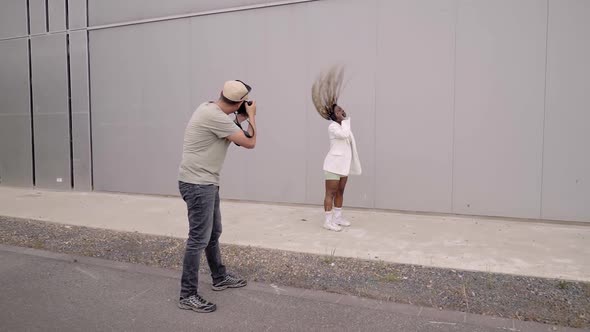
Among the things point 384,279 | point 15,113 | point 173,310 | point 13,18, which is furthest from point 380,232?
point 13,18

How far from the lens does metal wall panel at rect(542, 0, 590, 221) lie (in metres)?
6.46

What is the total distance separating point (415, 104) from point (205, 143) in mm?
4039

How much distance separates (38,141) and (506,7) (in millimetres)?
9306

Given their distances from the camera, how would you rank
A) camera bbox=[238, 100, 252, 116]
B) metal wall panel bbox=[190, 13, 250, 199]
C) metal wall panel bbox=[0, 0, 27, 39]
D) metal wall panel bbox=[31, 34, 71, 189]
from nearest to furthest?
1. camera bbox=[238, 100, 252, 116]
2. metal wall panel bbox=[190, 13, 250, 199]
3. metal wall panel bbox=[31, 34, 71, 189]
4. metal wall panel bbox=[0, 0, 27, 39]

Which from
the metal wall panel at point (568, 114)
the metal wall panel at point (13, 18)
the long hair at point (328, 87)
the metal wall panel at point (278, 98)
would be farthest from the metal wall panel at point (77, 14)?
the metal wall panel at point (568, 114)

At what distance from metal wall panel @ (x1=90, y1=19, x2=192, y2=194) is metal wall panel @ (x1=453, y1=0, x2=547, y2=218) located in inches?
187

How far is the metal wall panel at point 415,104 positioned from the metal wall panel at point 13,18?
7.78m

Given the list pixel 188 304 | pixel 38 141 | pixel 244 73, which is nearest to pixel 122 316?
pixel 188 304

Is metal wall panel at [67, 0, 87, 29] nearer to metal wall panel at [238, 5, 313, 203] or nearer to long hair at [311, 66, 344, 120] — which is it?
metal wall panel at [238, 5, 313, 203]

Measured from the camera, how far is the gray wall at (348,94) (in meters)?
6.68

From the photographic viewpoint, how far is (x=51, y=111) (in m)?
10.5

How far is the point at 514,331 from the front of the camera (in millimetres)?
3684

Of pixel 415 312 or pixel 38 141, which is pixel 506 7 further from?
pixel 38 141

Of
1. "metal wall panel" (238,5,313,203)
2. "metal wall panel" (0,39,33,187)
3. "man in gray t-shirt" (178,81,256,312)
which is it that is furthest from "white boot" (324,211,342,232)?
"metal wall panel" (0,39,33,187)
